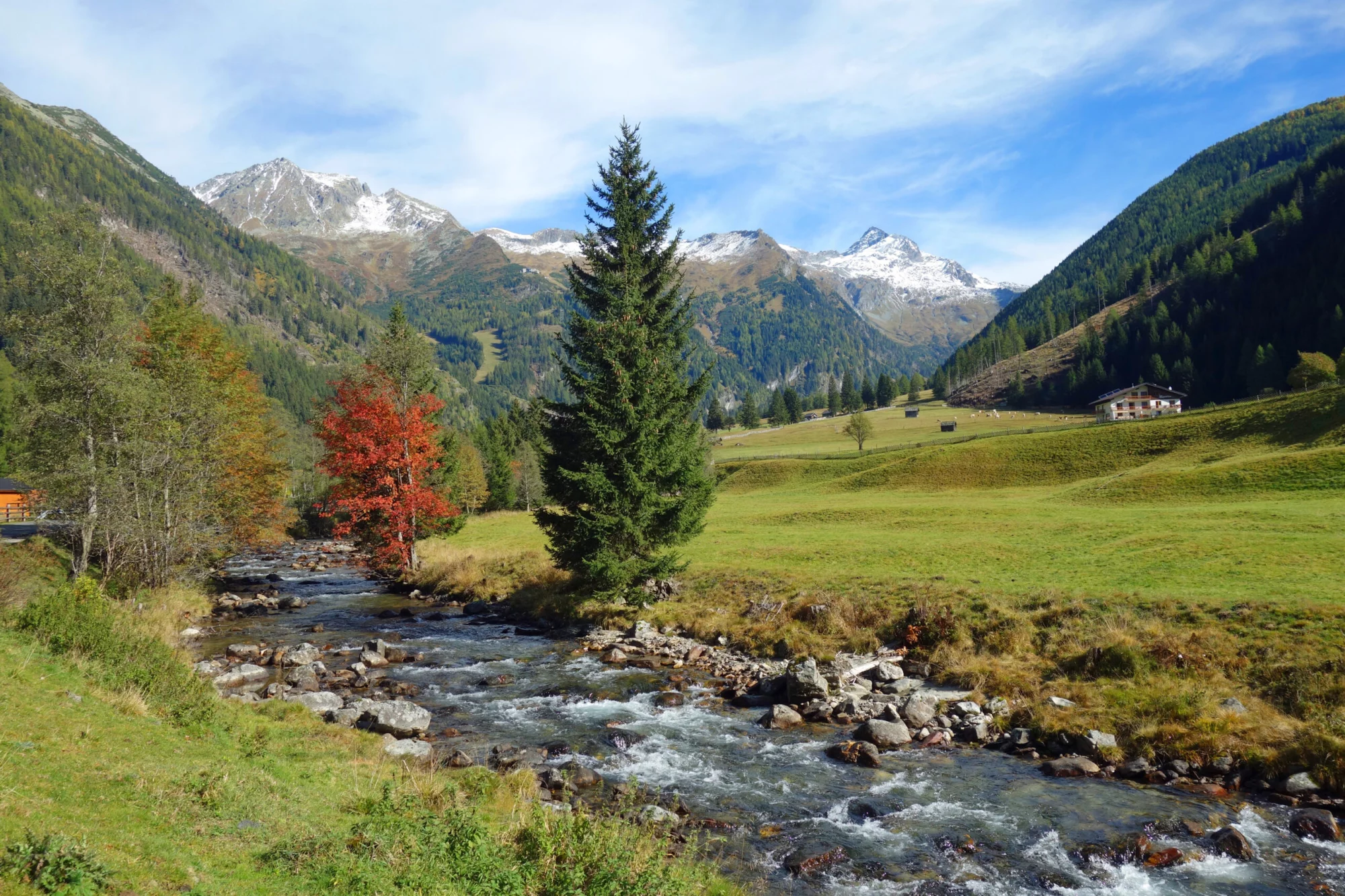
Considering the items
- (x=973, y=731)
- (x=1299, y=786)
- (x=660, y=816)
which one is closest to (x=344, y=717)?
(x=660, y=816)

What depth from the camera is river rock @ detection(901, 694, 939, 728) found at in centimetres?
2023

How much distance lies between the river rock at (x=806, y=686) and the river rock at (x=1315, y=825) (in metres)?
11.3

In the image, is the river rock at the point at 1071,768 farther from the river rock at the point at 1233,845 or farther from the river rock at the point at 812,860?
the river rock at the point at 812,860

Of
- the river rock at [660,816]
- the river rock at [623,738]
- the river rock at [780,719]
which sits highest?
the river rock at [660,816]

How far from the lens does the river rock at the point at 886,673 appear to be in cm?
2383

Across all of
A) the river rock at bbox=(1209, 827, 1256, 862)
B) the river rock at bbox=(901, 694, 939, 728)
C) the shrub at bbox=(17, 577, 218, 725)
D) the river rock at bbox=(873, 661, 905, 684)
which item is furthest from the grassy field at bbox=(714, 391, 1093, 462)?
the shrub at bbox=(17, 577, 218, 725)

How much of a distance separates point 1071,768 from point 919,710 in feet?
13.9

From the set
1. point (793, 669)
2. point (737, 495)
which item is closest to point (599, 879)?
point (793, 669)

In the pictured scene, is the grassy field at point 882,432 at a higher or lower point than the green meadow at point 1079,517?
higher

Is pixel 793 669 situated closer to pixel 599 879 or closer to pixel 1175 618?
pixel 1175 618

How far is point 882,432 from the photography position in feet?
508

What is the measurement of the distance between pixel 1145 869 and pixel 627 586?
22829 mm

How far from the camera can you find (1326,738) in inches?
616

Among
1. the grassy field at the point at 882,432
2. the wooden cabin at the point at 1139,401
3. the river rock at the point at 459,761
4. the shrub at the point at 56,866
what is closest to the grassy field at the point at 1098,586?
the river rock at the point at 459,761
